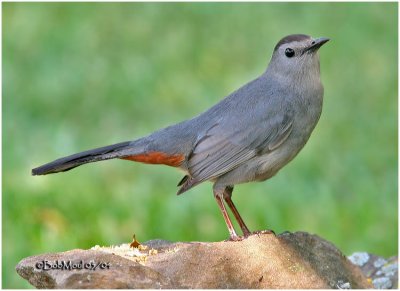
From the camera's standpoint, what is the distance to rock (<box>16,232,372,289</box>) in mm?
4574

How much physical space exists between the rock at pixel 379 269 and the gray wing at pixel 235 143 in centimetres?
110

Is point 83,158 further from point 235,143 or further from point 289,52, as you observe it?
point 289,52

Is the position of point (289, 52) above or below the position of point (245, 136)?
above

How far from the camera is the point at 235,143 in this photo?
19.9 ft

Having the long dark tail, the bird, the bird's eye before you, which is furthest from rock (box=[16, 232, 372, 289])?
the bird's eye

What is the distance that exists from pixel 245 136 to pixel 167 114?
13.4ft

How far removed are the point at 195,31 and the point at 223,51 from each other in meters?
0.61

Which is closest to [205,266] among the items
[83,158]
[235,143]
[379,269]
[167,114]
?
[235,143]

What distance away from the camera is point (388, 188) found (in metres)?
8.93

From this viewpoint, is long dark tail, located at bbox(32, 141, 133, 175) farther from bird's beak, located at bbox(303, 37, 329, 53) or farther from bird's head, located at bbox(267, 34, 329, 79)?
bird's beak, located at bbox(303, 37, 329, 53)

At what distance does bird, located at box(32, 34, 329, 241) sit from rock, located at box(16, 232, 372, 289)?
608mm

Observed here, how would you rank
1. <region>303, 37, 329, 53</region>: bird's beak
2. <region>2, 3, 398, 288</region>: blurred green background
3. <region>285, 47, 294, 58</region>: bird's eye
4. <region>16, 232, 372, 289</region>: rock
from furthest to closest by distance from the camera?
<region>2, 3, 398, 288</region>: blurred green background
<region>285, 47, 294, 58</region>: bird's eye
<region>303, 37, 329, 53</region>: bird's beak
<region>16, 232, 372, 289</region>: rock

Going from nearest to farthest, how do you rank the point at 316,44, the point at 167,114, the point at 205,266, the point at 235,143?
the point at 205,266
the point at 235,143
the point at 316,44
the point at 167,114

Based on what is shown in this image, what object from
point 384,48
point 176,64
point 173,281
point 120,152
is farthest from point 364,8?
point 173,281
